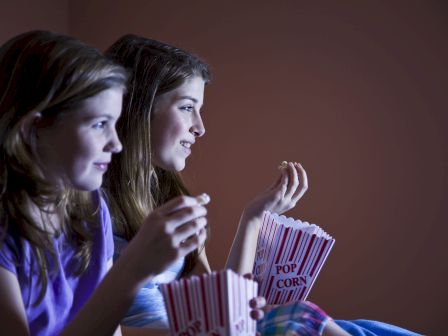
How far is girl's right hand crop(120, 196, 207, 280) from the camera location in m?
0.82

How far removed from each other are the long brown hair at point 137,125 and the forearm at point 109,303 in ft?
1.84

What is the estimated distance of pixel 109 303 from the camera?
848mm

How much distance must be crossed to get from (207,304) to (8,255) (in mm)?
377

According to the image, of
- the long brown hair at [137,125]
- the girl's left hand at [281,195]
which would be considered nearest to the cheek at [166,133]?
the long brown hair at [137,125]

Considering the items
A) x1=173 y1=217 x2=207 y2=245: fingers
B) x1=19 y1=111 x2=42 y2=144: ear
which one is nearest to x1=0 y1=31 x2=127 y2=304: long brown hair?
x1=19 y1=111 x2=42 y2=144: ear

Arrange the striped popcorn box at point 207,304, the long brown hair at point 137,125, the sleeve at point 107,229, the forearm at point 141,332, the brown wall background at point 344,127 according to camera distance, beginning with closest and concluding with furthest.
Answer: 1. the striped popcorn box at point 207,304
2. the sleeve at point 107,229
3. the forearm at point 141,332
4. the long brown hair at point 137,125
5. the brown wall background at point 344,127

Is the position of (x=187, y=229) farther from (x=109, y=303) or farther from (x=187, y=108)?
(x=187, y=108)

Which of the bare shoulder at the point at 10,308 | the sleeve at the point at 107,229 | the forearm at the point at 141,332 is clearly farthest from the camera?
the forearm at the point at 141,332

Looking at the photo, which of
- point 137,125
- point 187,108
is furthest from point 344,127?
point 137,125

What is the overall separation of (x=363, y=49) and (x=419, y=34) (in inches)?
9.1

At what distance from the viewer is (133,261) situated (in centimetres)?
84

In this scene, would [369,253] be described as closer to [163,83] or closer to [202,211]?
[163,83]

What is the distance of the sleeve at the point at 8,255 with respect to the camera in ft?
3.03

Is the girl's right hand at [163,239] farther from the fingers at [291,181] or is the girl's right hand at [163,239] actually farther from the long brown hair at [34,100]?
the fingers at [291,181]
